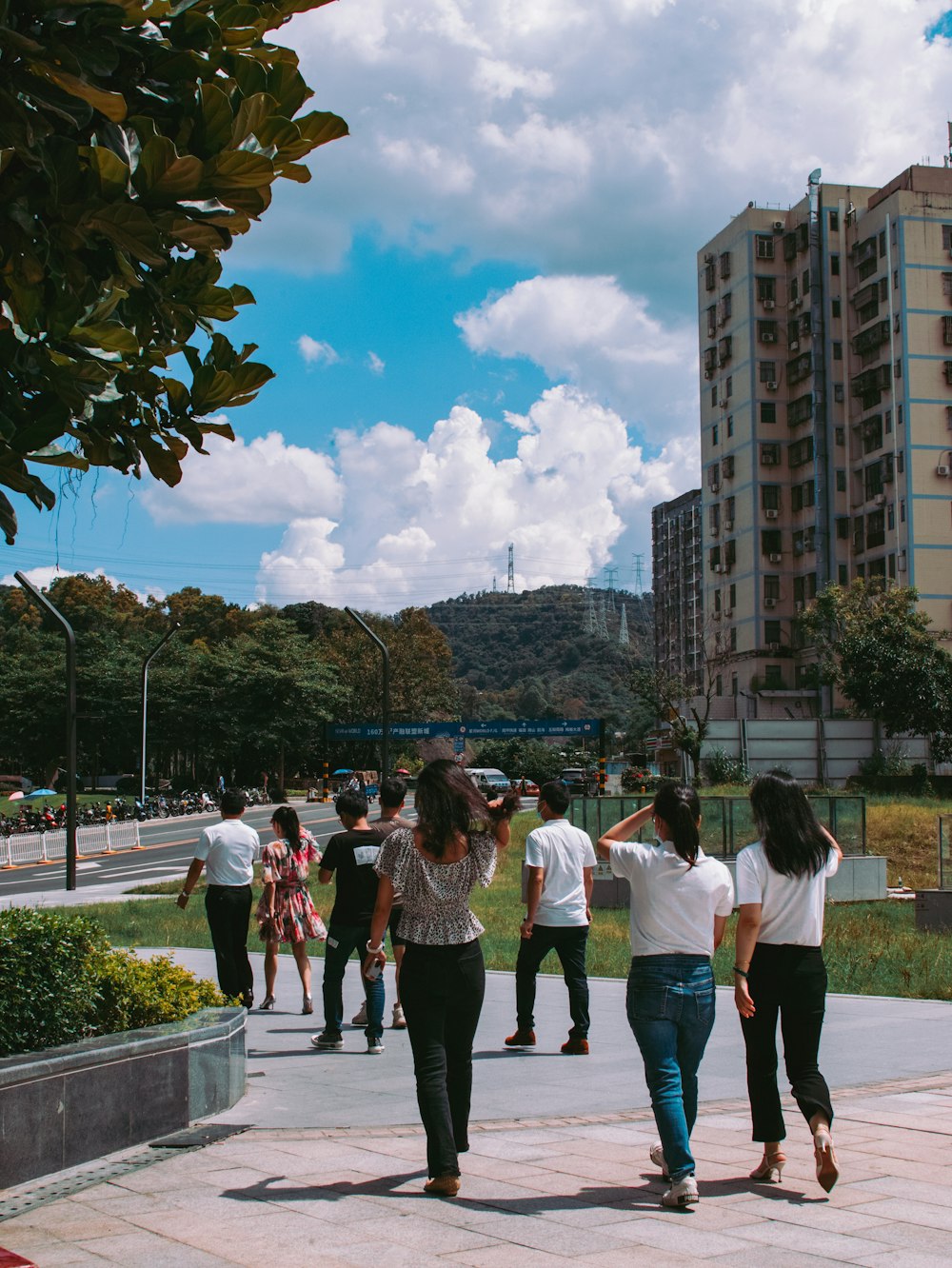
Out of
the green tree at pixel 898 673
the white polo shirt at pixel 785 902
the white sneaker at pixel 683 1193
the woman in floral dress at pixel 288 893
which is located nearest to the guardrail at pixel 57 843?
the green tree at pixel 898 673

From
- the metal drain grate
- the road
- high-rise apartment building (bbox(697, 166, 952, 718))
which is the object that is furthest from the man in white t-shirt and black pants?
high-rise apartment building (bbox(697, 166, 952, 718))

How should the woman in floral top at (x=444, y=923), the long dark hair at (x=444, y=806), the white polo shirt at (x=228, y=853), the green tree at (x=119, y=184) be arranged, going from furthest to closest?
1. the white polo shirt at (x=228, y=853)
2. the long dark hair at (x=444, y=806)
3. the woman in floral top at (x=444, y=923)
4. the green tree at (x=119, y=184)

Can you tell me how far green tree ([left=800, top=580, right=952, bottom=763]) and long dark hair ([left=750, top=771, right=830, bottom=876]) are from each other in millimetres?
41066

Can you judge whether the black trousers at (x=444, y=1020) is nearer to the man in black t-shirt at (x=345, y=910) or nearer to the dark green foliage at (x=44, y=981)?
the dark green foliage at (x=44, y=981)

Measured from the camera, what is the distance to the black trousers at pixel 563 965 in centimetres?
941

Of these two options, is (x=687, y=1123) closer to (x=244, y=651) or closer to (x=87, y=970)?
(x=87, y=970)

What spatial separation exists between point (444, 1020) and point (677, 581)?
149 meters

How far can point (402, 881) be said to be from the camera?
240 inches

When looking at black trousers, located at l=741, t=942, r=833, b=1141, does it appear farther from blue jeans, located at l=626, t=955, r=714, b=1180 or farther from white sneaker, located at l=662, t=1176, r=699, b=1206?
white sneaker, located at l=662, t=1176, r=699, b=1206

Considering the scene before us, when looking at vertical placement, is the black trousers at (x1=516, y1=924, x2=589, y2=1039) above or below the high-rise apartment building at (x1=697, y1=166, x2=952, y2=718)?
below

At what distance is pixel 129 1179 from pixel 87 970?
1.47 meters

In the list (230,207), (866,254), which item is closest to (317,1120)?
(230,207)

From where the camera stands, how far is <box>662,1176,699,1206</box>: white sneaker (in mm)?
5438

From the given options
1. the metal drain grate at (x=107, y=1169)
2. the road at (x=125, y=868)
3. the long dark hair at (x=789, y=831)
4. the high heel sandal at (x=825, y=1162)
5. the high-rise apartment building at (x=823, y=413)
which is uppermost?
the high-rise apartment building at (x=823, y=413)
